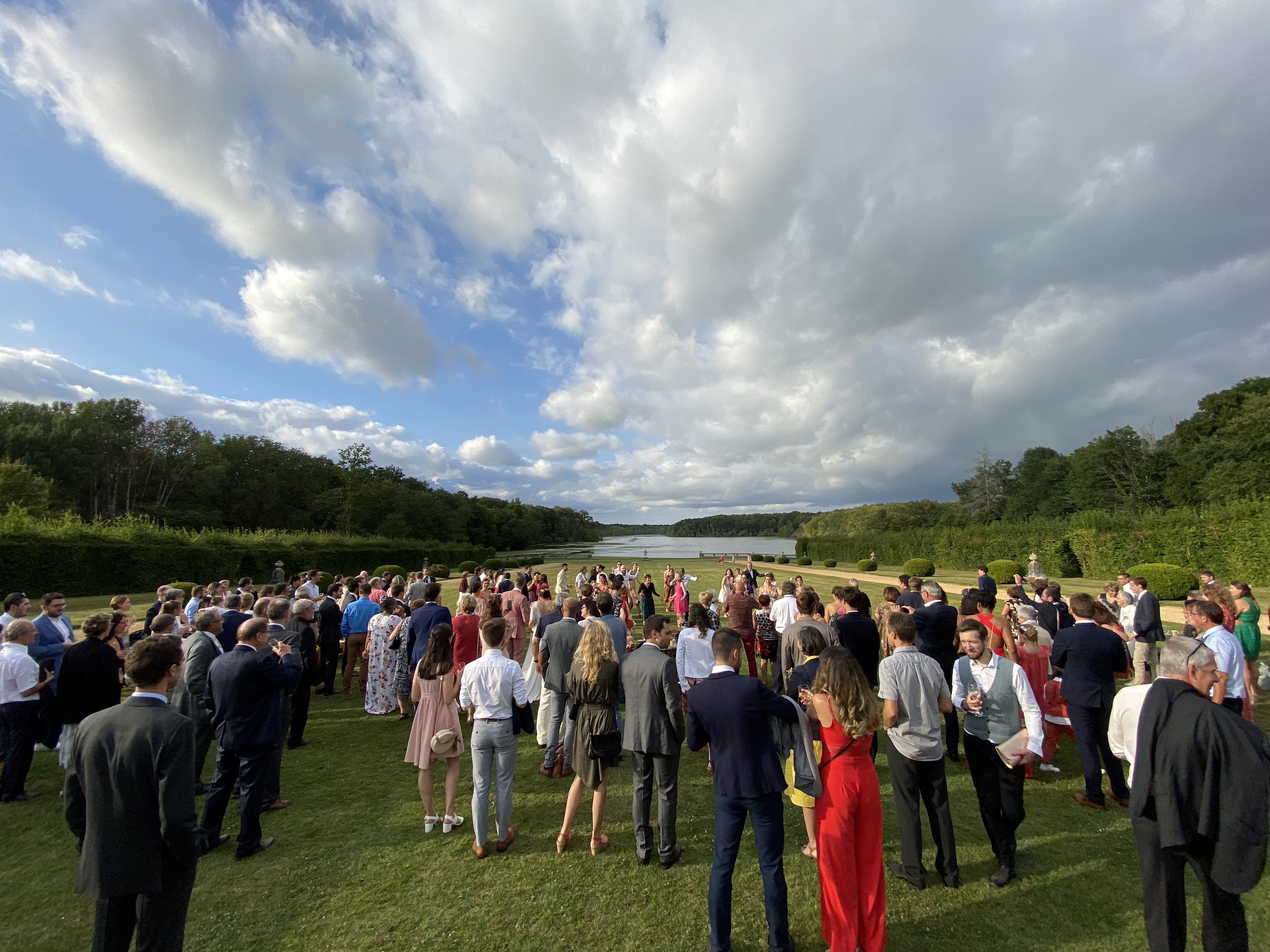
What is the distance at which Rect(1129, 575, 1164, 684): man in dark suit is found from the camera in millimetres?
7016

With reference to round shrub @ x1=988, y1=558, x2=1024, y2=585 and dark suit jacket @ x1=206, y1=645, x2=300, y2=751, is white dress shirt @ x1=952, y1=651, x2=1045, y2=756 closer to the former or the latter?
dark suit jacket @ x1=206, y1=645, x2=300, y2=751

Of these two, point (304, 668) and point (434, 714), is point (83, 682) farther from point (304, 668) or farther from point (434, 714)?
point (434, 714)

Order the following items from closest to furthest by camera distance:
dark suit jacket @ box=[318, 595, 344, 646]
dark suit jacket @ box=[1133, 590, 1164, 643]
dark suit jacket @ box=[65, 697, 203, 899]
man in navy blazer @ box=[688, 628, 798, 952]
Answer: dark suit jacket @ box=[65, 697, 203, 899] < man in navy blazer @ box=[688, 628, 798, 952] < dark suit jacket @ box=[1133, 590, 1164, 643] < dark suit jacket @ box=[318, 595, 344, 646]

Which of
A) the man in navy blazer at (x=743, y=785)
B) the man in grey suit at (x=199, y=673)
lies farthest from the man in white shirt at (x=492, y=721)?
the man in grey suit at (x=199, y=673)

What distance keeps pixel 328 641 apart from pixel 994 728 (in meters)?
10.4

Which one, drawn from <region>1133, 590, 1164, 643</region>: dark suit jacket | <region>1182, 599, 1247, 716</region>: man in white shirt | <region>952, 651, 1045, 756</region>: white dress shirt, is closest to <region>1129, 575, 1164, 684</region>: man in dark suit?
<region>1133, 590, 1164, 643</region>: dark suit jacket

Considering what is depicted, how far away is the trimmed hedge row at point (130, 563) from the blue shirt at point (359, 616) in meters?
21.3

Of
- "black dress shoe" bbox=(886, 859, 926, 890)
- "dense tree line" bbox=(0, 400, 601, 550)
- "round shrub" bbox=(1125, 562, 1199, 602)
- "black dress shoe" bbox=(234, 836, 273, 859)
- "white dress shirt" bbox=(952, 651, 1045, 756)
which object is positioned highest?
"dense tree line" bbox=(0, 400, 601, 550)

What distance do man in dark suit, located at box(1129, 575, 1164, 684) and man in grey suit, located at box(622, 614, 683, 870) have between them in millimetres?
6592

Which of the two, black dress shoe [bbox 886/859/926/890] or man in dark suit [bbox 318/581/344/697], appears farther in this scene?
man in dark suit [bbox 318/581/344/697]

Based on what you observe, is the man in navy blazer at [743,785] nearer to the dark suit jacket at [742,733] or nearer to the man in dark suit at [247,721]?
the dark suit jacket at [742,733]

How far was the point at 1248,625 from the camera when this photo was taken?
673 cm

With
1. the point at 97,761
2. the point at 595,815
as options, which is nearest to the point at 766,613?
the point at 595,815

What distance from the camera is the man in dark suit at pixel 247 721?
14.8 feet
